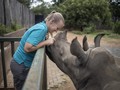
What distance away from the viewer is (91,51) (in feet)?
10.2

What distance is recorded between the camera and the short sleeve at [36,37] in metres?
3.88

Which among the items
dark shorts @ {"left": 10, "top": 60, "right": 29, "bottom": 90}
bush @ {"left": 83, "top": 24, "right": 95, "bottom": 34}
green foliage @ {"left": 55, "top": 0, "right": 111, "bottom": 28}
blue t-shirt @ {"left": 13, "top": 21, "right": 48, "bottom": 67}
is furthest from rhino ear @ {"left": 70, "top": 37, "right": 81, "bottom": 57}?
green foliage @ {"left": 55, "top": 0, "right": 111, "bottom": 28}

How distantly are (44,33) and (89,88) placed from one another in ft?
4.09

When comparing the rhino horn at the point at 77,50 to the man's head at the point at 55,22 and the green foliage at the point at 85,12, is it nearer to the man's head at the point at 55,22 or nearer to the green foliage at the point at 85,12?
the man's head at the point at 55,22

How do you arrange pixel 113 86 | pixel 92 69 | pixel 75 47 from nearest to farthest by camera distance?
pixel 113 86
pixel 75 47
pixel 92 69

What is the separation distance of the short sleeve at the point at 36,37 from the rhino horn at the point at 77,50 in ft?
3.10

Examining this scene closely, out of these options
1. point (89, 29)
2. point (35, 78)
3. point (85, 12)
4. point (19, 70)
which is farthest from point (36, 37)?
point (85, 12)

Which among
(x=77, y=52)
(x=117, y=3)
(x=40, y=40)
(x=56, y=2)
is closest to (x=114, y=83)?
(x=77, y=52)

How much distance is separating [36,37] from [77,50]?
1073 millimetres

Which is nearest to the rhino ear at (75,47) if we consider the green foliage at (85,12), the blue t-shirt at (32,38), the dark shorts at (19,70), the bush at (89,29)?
the blue t-shirt at (32,38)

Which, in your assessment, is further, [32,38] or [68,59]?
[32,38]

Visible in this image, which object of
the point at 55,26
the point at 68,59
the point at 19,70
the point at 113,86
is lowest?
the point at 19,70

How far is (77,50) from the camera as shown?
2.96m

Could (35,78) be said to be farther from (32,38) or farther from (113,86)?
(32,38)
